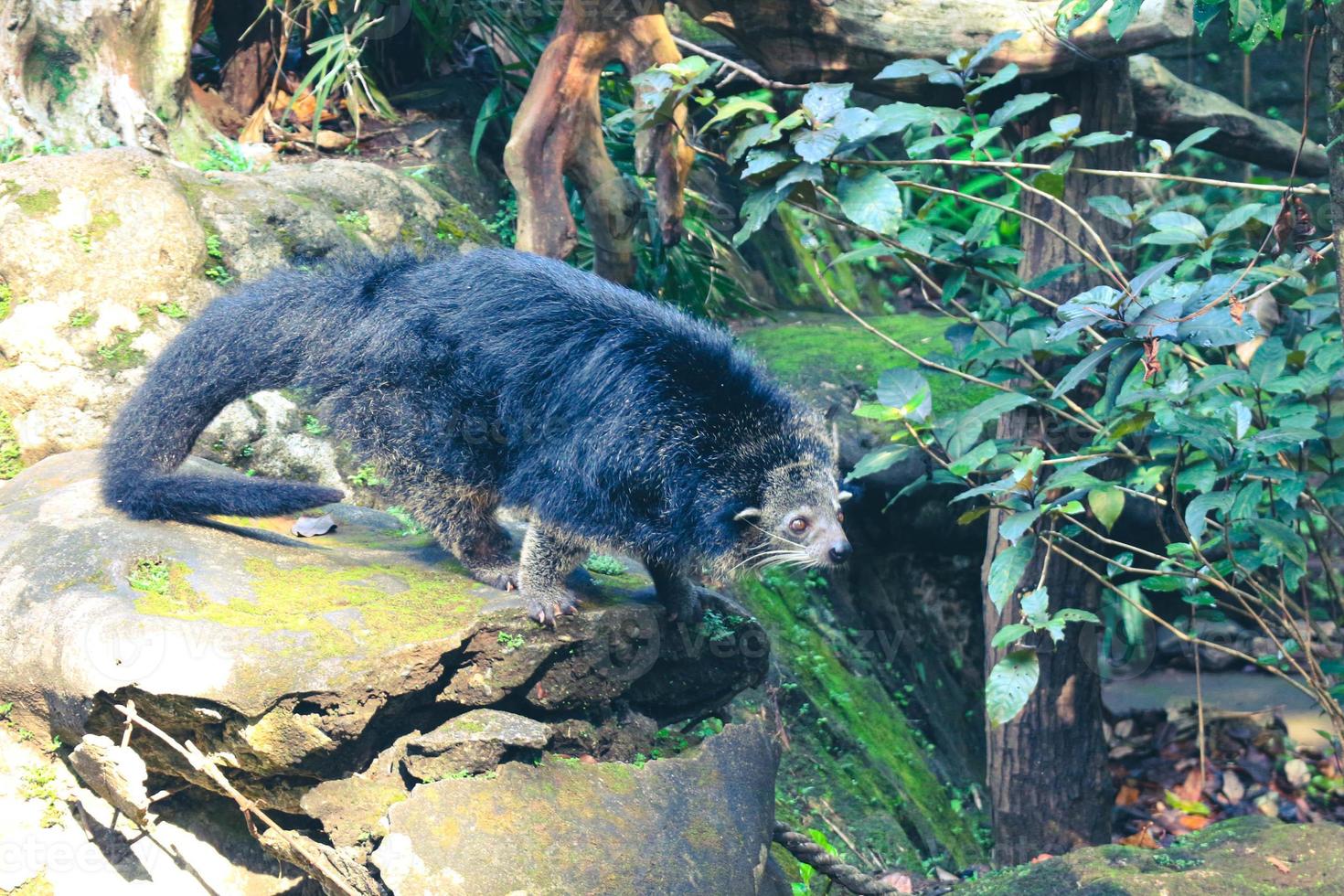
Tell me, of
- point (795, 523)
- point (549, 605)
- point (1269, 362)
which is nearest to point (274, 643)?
point (549, 605)

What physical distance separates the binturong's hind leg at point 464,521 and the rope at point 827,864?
107 cm

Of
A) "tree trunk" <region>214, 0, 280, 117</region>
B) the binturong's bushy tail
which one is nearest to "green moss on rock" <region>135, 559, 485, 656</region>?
the binturong's bushy tail

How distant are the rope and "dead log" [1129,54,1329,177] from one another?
2989mm

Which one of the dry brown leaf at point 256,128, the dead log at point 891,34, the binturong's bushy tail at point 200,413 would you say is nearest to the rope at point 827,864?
the binturong's bushy tail at point 200,413

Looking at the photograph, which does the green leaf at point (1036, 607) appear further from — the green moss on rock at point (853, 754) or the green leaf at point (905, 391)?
the green moss on rock at point (853, 754)

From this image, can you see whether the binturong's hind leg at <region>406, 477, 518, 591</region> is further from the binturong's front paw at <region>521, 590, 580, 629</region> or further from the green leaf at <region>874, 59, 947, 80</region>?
the green leaf at <region>874, 59, 947, 80</region>

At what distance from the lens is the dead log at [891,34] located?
13.7 feet

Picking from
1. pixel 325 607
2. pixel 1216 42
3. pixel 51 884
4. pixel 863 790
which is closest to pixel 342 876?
pixel 325 607

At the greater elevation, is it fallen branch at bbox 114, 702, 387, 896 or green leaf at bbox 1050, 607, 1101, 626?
green leaf at bbox 1050, 607, 1101, 626

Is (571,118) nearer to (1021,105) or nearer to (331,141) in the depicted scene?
(1021,105)

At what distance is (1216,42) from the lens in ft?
27.6

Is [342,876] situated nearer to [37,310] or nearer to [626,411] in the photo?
[626,411]

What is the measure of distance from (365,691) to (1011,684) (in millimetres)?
1544

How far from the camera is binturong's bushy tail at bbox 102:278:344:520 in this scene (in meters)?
3.35
